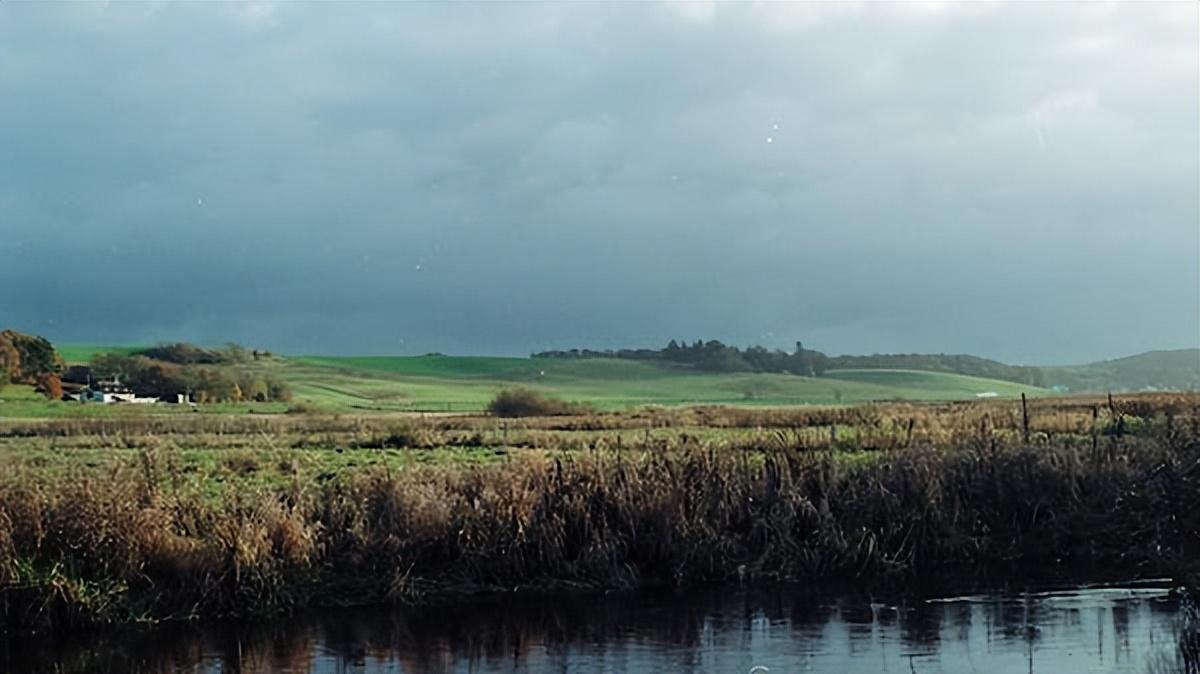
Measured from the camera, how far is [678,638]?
16047 millimetres

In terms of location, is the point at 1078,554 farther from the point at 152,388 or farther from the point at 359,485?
the point at 152,388

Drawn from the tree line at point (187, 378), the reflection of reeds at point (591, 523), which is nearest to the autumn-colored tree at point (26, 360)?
the tree line at point (187, 378)

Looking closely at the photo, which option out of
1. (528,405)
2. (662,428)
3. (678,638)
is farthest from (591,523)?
(528,405)

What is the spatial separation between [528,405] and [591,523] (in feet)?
234

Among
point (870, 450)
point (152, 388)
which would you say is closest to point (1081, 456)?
point (870, 450)

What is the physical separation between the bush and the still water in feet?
227

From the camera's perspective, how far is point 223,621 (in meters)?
17.8

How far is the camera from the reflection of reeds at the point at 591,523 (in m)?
18.1

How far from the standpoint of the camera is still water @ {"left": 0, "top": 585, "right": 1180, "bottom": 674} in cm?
1462

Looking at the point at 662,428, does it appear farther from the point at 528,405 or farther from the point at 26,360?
the point at 26,360

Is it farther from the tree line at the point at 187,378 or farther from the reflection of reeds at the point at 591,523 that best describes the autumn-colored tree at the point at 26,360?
the reflection of reeds at the point at 591,523

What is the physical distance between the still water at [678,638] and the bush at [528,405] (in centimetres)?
6927

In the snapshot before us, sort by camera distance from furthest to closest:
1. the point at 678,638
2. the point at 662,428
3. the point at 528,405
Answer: the point at 528,405 < the point at 662,428 < the point at 678,638

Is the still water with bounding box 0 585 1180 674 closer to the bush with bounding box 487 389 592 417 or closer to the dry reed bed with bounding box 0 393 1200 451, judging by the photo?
the dry reed bed with bounding box 0 393 1200 451
